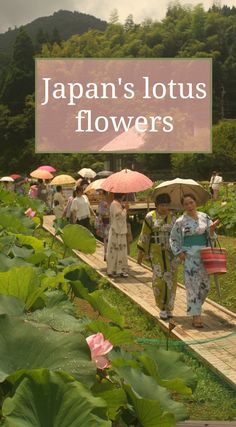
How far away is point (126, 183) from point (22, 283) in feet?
21.4

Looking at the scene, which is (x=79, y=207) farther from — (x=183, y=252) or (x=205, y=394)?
(x=205, y=394)

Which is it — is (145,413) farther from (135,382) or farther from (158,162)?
(158,162)

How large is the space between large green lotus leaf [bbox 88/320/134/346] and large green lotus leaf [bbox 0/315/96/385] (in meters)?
0.44

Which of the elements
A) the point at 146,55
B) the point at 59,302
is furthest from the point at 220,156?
the point at 146,55

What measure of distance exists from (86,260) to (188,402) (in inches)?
239

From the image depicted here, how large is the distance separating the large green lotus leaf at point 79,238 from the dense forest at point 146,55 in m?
34.9

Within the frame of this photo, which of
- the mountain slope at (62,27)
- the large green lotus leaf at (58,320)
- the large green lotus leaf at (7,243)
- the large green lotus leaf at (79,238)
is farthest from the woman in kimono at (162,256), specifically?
the mountain slope at (62,27)

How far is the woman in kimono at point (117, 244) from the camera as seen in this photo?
28.5ft

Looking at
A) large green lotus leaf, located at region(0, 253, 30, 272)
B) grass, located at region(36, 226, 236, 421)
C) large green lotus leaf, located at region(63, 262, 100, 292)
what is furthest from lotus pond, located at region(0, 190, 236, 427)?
grass, located at region(36, 226, 236, 421)

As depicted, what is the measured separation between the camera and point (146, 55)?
270 feet

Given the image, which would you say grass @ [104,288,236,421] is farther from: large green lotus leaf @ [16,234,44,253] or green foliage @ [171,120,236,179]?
green foliage @ [171,120,236,179]

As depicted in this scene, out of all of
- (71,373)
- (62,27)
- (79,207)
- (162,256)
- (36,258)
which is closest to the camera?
(71,373)

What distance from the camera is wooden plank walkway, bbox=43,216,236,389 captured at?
16.1 ft

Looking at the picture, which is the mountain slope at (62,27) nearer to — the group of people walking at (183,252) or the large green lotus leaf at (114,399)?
the group of people walking at (183,252)
